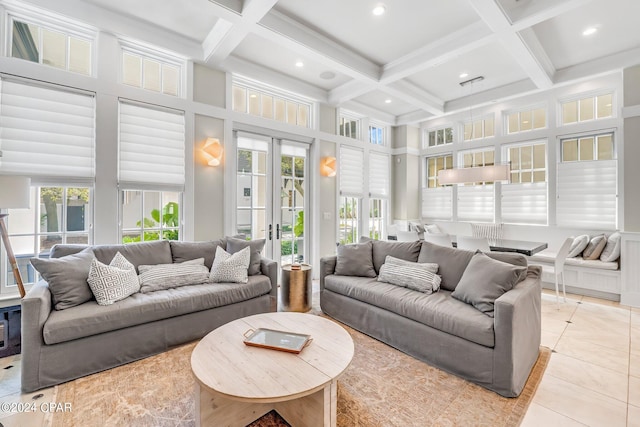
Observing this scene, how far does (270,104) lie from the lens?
14.9 feet

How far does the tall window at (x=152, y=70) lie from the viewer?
3334 mm

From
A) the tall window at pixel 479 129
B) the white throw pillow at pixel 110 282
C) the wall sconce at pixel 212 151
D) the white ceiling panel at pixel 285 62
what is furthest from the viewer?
the tall window at pixel 479 129

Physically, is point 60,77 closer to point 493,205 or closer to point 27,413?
point 27,413

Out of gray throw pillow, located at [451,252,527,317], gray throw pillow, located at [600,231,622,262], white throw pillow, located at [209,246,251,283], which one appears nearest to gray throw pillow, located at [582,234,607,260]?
gray throw pillow, located at [600,231,622,262]

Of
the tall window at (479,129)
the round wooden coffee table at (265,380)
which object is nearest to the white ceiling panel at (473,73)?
the tall window at (479,129)

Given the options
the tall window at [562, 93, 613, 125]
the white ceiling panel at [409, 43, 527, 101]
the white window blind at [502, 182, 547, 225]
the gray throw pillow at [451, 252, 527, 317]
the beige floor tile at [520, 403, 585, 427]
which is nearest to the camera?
the beige floor tile at [520, 403, 585, 427]

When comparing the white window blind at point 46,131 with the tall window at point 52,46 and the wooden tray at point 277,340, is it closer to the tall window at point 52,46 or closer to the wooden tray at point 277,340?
the tall window at point 52,46

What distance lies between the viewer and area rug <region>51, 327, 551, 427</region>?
1.76m

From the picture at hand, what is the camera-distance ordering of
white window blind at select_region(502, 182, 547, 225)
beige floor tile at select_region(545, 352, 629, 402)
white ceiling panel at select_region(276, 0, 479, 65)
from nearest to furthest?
beige floor tile at select_region(545, 352, 629, 402) < white ceiling panel at select_region(276, 0, 479, 65) < white window blind at select_region(502, 182, 547, 225)

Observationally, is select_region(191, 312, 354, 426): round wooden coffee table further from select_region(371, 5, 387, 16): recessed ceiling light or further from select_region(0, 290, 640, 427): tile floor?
select_region(371, 5, 387, 16): recessed ceiling light

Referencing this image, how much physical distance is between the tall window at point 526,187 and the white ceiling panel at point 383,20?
9.46 feet

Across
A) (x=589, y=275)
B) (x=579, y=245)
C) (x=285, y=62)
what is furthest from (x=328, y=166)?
(x=589, y=275)

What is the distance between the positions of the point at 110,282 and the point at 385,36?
372cm

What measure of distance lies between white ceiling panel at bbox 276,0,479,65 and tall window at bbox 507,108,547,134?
9.16 ft
